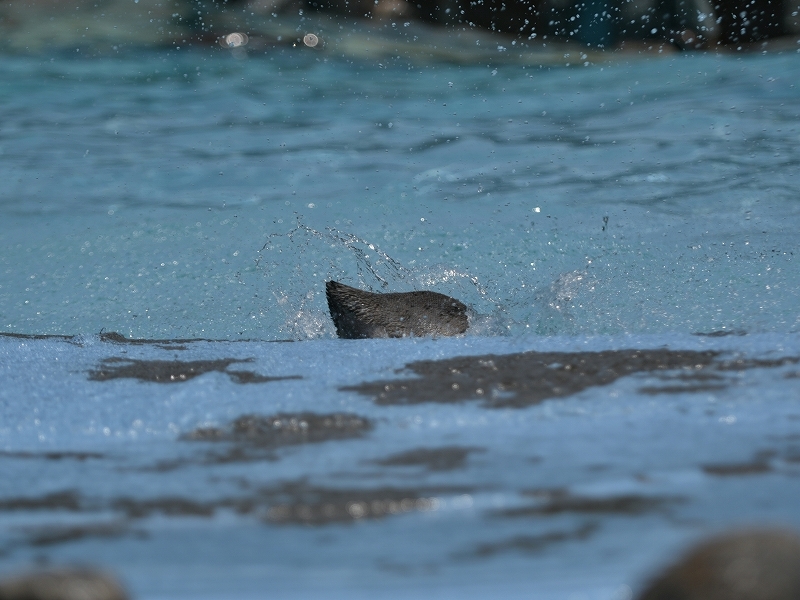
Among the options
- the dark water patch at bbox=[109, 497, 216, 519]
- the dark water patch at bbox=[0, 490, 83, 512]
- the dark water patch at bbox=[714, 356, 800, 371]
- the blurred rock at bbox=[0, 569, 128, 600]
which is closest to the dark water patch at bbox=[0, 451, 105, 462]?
the dark water patch at bbox=[0, 490, 83, 512]

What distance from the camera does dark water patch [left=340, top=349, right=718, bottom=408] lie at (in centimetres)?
262

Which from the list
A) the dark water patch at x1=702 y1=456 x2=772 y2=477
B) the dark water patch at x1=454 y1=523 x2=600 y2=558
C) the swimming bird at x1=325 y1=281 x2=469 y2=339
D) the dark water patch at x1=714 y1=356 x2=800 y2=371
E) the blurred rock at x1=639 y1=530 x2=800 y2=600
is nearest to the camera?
the blurred rock at x1=639 y1=530 x2=800 y2=600

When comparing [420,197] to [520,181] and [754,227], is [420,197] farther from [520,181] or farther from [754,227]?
[754,227]

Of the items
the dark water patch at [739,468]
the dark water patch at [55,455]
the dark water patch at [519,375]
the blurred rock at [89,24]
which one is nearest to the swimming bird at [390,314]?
the dark water patch at [519,375]

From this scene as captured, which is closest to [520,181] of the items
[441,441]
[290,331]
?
[290,331]

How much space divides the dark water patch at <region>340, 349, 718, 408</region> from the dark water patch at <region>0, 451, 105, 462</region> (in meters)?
0.70

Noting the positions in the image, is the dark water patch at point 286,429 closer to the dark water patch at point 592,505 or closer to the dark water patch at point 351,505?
the dark water patch at point 351,505

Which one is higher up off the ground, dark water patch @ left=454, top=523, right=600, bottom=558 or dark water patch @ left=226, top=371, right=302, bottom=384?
dark water patch @ left=454, top=523, right=600, bottom=558

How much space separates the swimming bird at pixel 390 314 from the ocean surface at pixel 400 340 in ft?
0.70

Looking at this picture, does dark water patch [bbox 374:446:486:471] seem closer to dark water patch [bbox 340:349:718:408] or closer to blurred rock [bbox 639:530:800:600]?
dark water patch [bbox 340:349:718:408]

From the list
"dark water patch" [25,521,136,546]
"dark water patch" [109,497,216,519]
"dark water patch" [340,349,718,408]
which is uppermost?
"dark water patch" [25,521,136,546]

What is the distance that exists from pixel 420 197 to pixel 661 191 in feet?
5.71

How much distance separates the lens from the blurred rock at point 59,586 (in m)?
1.26

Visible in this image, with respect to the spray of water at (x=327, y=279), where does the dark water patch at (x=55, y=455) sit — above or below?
above
